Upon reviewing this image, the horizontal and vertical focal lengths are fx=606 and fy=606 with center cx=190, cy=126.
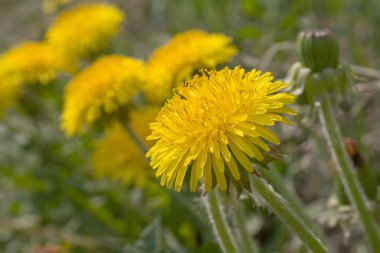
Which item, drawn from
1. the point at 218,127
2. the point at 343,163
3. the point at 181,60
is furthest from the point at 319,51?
the point at 181,60

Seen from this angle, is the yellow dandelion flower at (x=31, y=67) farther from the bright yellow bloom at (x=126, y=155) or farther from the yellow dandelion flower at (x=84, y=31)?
the bright yellow bloom at (x=126, y=155)

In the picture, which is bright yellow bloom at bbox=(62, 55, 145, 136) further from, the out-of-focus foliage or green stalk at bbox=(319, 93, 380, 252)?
green stalk at bbox=(319, 93, 380, 252)

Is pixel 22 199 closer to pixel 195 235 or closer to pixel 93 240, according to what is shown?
pixel 93 240

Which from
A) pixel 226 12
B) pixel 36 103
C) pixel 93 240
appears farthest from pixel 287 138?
pixel 226 12

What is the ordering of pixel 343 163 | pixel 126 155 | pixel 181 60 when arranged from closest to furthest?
pixel 343 163
pixel 181 60
pixel 126 155

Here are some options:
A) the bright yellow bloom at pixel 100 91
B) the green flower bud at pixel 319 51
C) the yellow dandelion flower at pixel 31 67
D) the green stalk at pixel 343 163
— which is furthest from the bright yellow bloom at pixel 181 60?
the yellow dandelion flower at pixel 31 67

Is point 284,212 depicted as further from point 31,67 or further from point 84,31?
point 31,67
